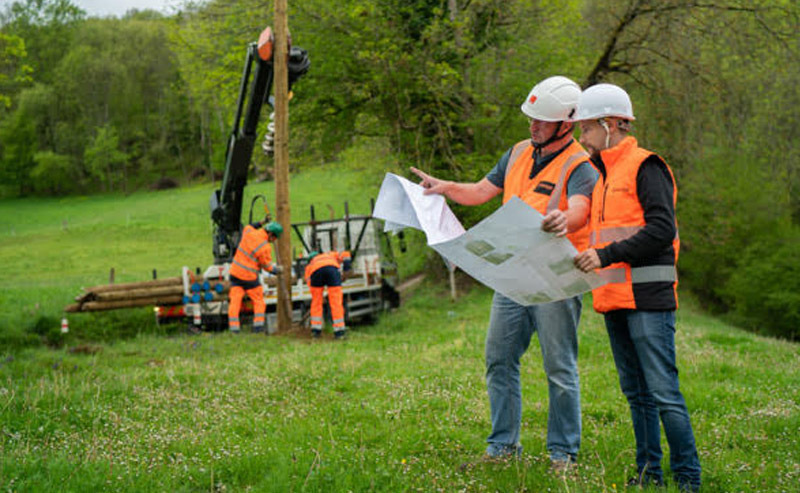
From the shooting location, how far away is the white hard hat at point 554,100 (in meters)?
4.29

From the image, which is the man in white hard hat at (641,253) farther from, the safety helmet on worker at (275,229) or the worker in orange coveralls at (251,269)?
the worker in orange coveralls at (251,269)

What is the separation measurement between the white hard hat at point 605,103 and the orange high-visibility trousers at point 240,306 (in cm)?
1016

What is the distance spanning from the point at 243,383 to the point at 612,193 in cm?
433

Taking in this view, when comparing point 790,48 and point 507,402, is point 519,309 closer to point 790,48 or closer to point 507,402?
point 507,402

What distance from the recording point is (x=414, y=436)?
5.16m

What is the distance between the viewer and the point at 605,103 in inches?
159

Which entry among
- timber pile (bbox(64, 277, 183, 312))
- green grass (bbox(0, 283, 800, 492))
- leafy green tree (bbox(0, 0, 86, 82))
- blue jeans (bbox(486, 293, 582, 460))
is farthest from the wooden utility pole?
leafy green tree (bbox(0, 0, 86, 82))

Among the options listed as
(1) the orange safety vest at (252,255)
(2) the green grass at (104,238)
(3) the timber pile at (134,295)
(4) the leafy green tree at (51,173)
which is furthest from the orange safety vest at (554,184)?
(4) the leafy green tree at (51,173)

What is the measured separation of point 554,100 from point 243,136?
33.3ft

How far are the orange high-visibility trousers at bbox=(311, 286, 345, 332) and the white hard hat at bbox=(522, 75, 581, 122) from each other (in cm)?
891

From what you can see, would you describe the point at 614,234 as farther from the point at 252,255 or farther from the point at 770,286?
the point at 770,286

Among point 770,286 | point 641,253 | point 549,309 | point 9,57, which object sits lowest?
point 770,286

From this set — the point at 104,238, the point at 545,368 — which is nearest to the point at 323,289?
the point at 545,368

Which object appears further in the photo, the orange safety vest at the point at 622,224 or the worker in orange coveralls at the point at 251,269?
the worker in orange coveralls at the point at 251,269
